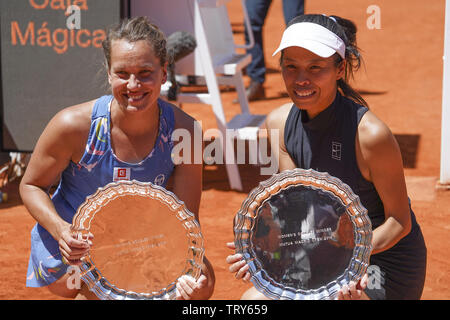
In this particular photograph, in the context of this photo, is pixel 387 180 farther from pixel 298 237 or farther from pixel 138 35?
pixel 138 35

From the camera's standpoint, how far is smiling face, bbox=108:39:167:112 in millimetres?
2445

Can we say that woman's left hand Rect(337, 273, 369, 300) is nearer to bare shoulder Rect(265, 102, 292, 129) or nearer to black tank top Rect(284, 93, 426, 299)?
black tank top Rect(284, 93, 426, 299)

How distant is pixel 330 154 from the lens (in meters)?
2.53

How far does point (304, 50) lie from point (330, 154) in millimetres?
403

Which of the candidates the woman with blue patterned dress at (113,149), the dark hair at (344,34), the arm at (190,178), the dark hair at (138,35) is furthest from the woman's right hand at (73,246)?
the dark hair at (344,34)

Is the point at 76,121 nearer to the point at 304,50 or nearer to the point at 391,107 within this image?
the point at 304,50

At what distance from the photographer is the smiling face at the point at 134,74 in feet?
8.02

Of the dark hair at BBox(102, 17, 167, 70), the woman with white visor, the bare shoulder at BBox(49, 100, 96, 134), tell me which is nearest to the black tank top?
the woman with white visor

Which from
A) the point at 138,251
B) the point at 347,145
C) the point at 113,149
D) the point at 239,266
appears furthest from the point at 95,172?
the point at 347,145

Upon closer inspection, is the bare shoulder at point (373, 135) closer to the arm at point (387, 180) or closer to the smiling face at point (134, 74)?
the arm at point (387, 180)

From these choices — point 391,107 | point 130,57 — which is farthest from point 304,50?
point 391,107

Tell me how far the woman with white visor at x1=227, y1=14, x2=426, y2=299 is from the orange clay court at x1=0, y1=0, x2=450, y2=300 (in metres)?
0.58

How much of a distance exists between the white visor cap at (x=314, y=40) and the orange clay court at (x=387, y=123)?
621 millimetres

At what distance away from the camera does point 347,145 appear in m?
2.49
